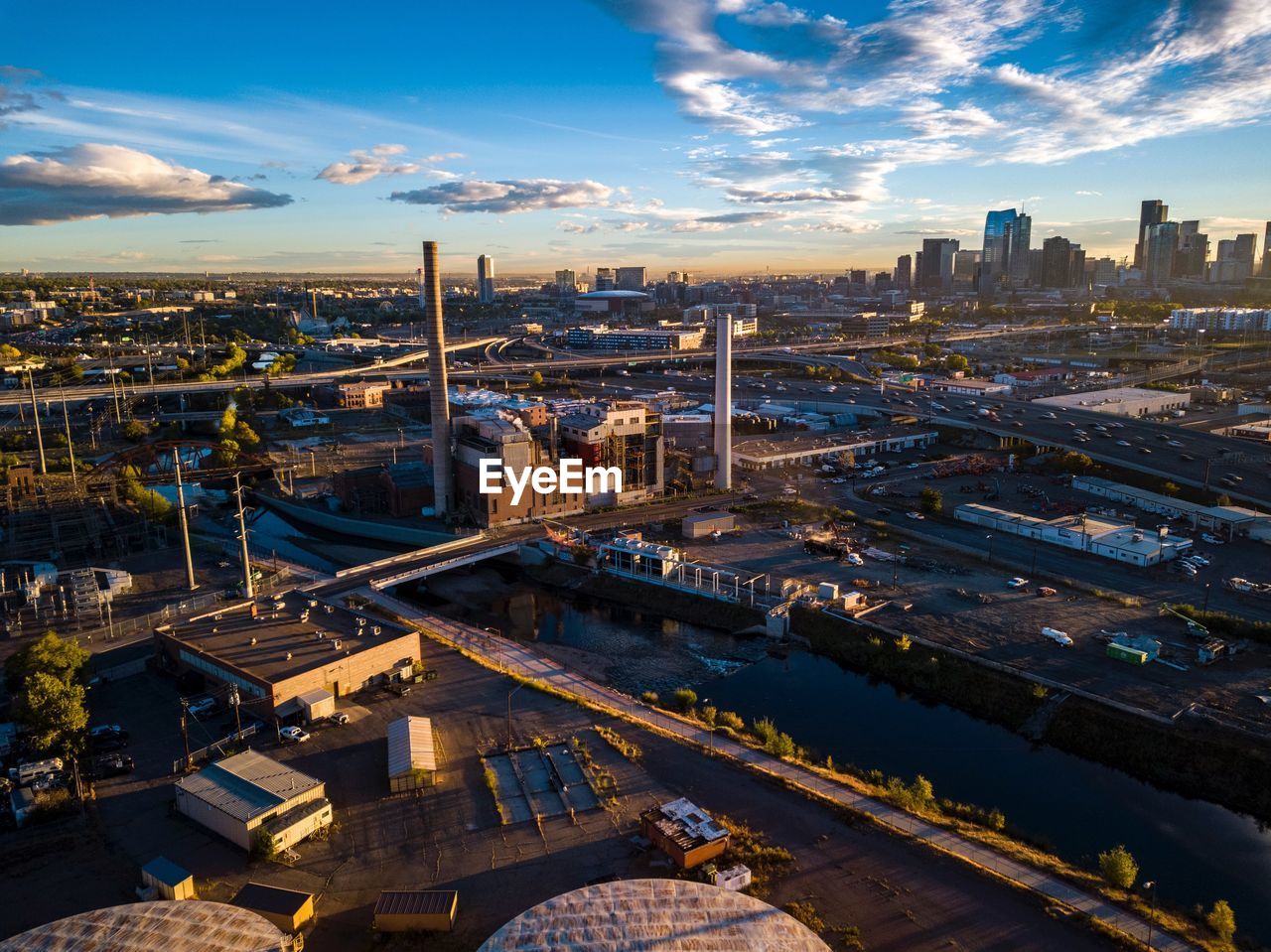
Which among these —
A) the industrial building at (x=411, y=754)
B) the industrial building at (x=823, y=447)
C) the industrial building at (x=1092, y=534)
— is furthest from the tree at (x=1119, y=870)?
the industrial building at (x=823, y=447)

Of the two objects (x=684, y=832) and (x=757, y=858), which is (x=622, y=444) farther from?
(x=757, y=858)

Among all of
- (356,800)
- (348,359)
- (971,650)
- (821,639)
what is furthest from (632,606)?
(348,359)

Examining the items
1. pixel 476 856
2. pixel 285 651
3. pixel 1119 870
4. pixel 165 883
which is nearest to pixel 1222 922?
pixel 1119 870

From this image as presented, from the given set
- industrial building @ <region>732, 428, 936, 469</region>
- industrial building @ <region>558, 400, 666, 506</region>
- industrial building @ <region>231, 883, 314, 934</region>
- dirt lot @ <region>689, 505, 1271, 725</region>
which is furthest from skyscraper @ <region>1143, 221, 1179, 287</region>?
industrial building @ <region>231, 883, 314, 934</region>

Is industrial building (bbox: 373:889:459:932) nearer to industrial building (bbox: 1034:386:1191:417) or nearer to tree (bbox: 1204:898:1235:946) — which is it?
tree (bbox: 1204:898:1235:946)

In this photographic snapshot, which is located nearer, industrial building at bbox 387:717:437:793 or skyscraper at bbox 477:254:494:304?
industrial building at bbox 387:717:437:793

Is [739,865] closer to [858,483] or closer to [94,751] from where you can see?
[94,751]

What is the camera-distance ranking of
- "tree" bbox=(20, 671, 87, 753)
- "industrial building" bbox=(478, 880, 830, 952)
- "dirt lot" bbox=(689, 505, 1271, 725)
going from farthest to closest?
"dirt lot" bbox=(689, 505, 1271, 725)
"tree" bbox=(20, 671, 87, 753)
"industrial building" bbox=(478, 880, 830, 952)
